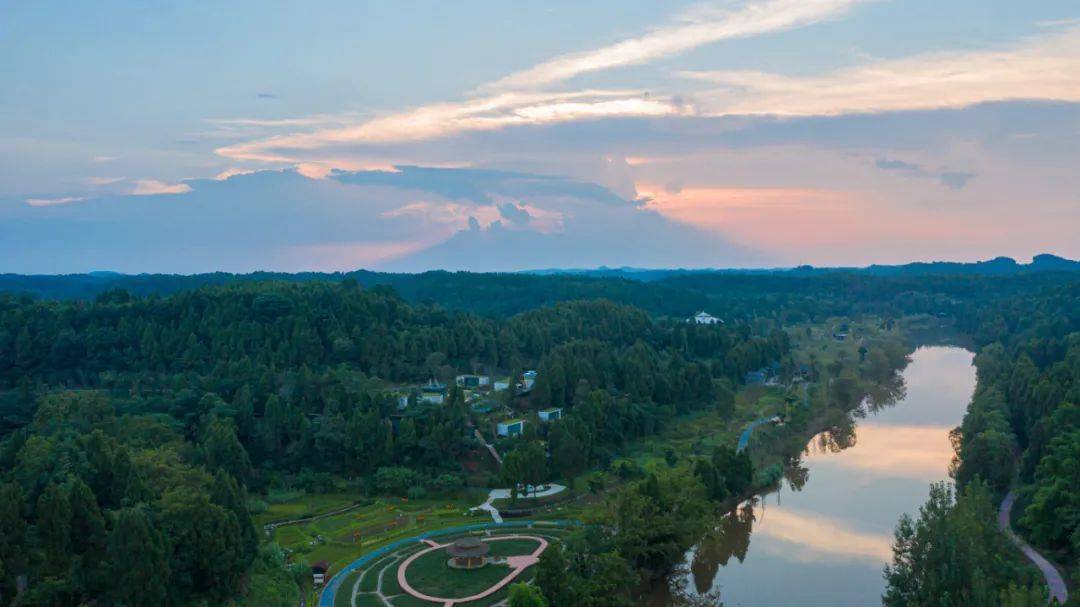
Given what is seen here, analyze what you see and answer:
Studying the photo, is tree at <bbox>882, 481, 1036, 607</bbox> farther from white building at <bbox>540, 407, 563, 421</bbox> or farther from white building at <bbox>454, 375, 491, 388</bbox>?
white building at <bbox>454, 375, 491, 388</bbox>

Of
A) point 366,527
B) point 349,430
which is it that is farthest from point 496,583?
point 349,430

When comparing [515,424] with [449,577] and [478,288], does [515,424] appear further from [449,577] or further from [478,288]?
[478,288]

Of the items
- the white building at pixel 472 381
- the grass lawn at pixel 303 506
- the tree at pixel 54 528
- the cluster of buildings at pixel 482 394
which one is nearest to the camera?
the tree at pixel 54 528

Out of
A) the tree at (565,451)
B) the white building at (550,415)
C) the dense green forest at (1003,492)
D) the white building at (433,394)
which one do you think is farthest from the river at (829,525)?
the white building at (433,394)

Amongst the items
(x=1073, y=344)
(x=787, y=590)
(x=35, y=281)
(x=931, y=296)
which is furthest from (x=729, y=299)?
(x=35, y=281)

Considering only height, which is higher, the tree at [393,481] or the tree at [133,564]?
the tree at [133,564]

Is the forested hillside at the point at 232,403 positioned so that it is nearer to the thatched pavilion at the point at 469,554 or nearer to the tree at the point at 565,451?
the tree at the point at 565,451

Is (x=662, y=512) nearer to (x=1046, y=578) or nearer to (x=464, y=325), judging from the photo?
(x=1046, y=578)
